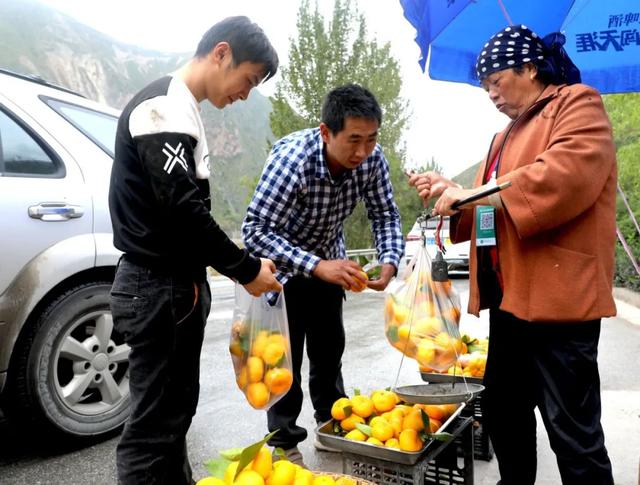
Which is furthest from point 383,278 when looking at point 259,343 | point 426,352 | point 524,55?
point 524,55

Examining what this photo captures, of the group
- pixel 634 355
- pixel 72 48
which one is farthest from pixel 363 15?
pixel 72 48

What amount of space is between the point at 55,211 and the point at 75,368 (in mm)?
888

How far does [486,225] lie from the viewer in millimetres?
2031

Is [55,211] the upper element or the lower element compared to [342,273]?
upper

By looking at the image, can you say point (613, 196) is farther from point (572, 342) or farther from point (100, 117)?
point (100, 117)

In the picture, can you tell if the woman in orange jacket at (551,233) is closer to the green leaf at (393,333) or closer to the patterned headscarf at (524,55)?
the patterned headscarf at (524,55)

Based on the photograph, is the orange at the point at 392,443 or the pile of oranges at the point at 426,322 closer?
the orange at the point at 392,443

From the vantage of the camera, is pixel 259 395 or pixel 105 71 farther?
pixel 105 71

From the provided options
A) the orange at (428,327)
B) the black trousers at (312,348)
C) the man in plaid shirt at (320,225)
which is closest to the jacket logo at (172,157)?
the man in plaid shirt at (320,225)

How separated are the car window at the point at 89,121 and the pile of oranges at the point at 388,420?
85.5 inches

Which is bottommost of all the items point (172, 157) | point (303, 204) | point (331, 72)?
point (303, 204)

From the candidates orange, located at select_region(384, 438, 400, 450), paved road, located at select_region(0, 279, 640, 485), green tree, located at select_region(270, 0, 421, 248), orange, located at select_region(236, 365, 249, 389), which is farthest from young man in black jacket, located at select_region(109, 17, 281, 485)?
green tree, located at select_region(270, 0, 421, 248)

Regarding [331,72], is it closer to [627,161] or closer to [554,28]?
[627,161]

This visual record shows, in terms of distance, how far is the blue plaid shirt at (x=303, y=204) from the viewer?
8.15 feet
